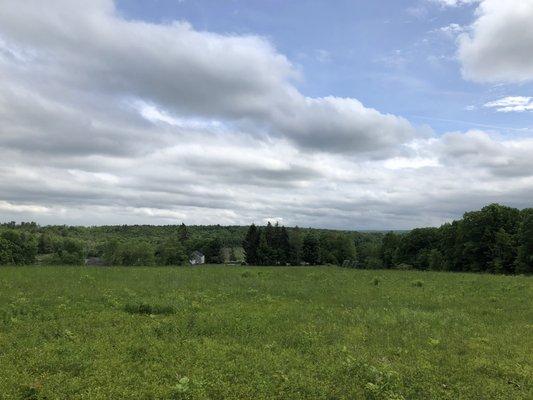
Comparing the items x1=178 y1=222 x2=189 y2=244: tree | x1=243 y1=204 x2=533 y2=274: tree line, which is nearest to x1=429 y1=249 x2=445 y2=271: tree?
x1=243 y1=204 x2=533 y2=274: tree line

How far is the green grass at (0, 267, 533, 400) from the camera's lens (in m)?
7.96

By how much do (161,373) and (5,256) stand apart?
7357cm

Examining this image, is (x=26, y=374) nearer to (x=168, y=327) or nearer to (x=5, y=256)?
(x=168, y=327)

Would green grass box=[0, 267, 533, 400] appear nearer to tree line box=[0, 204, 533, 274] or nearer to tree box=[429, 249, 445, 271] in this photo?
tree line box=[0, 204, 533, 274]

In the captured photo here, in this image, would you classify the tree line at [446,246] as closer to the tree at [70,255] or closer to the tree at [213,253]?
the tree at [213,253]

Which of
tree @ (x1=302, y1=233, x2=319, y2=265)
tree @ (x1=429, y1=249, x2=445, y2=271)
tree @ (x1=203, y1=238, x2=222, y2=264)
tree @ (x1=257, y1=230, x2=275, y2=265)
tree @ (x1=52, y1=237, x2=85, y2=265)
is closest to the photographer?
tree @ (x1=429, y1=249, x2=445, y2=271)

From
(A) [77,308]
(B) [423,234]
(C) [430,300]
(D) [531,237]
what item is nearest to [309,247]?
(B) [423,234]

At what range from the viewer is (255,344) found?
10938 mm

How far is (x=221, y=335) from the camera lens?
11703mm

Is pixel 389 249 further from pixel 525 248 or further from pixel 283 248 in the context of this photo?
pixel 525 248

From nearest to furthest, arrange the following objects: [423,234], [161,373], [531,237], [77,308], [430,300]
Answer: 1. [161,373]
2. [77,308]
3. [430,300]
4. [531,237]
5. [423,234]

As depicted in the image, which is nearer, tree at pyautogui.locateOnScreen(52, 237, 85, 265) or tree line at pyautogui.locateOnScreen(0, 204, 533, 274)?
tree line at pyautogui.locateOnScreen(0, 204, 533, 274)

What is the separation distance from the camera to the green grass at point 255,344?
796 centimetres

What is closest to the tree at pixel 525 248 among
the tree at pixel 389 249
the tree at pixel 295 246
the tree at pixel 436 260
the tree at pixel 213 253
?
the tree at pixel 436 260
